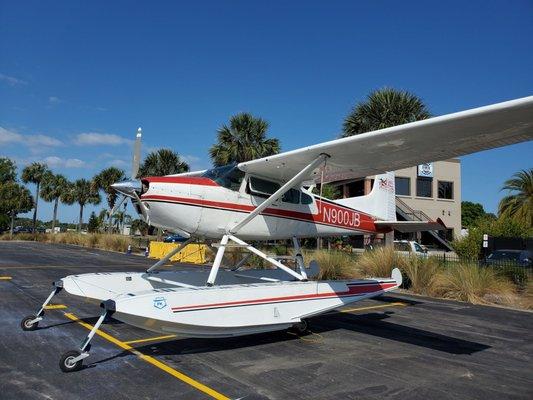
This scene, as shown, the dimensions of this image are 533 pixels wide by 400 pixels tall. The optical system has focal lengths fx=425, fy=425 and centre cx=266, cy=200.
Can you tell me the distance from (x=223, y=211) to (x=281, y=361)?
3.29 metres

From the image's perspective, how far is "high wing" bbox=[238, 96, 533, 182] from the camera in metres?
6.13

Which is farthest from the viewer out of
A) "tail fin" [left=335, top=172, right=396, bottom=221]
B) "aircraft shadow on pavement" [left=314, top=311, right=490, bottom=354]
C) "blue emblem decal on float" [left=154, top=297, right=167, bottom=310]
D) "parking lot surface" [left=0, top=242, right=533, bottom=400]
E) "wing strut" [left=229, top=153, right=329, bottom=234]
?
"tail fin" [left=335, top=172, right=396, bottom=221]

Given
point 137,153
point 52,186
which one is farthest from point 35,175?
point 137,153

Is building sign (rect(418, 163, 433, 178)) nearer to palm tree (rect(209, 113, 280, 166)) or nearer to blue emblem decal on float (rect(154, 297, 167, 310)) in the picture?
palm tree (rect(209, 113, 280, 166))

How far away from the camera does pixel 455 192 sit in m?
42.6

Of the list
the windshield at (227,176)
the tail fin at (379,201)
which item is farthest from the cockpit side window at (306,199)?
the windshield at (227,176)

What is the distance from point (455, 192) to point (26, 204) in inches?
2437

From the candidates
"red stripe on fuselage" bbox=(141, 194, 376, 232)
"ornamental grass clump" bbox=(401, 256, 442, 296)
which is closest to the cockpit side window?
→ "red stripe on fuselage" bbox=(141, 194, 376, 232)

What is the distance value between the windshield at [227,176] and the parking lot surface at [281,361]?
3.00m

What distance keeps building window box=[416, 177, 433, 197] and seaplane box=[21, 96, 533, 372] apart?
106 ft

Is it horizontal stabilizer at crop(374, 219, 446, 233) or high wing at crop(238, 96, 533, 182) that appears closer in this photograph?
high wing at crop(238, 96, 533, 182)

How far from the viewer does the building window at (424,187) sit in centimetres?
4112

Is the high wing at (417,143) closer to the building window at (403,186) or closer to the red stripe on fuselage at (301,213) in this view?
the red stripe on fuselage at (301,213)

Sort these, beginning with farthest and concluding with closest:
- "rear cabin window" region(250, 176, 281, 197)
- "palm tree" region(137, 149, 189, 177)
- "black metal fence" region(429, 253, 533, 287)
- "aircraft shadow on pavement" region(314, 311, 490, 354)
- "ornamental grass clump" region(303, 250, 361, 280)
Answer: "palm tree" region(137, 149, 189, 177), "ornamental grass clump" region(303, 250, 361, 280), "black metal fence" region(429, 253, 533, 287), "rear cabin window" region(250, 176, 281, 197), "aircraft shadow on pavement" region(314, 311, 490, 354)
